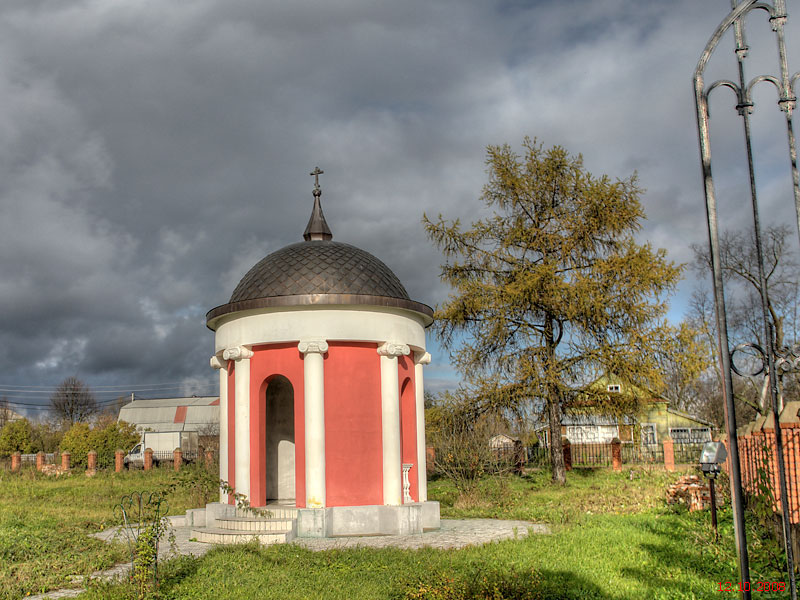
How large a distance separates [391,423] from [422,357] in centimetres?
209

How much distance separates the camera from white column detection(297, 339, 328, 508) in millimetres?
12828

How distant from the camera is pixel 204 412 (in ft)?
179

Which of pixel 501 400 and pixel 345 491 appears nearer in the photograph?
pixel 345 491

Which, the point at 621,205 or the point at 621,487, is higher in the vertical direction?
the point at 621,205

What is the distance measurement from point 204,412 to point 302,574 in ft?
158

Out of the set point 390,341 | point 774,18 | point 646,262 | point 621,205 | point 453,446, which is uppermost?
point 621,205

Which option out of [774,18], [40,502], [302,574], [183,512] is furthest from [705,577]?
[40,502]

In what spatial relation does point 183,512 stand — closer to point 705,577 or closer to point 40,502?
point 40,502

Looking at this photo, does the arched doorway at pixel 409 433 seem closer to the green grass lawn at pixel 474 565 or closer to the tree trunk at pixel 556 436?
the green grass lawn at pixel 474 565

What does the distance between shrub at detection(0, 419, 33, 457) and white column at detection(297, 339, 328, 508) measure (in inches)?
1353

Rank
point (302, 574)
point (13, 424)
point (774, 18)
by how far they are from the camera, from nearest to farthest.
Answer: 1. point (774, 18)
2. point (302, 574)
3. point (13, 424)

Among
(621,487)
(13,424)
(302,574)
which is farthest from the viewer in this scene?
(13,424)

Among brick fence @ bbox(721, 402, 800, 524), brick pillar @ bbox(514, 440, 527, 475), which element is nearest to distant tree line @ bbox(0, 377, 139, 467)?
brick pillar @ bbox(514, 440, 527, 475)

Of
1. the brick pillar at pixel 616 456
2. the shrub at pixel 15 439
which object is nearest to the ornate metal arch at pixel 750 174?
the brick pillar at pixel 616 456
